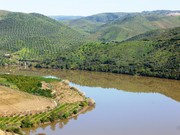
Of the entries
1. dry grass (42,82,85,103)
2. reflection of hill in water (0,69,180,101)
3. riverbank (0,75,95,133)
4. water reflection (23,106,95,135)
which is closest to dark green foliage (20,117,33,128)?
riverbank (0,75,95,133)

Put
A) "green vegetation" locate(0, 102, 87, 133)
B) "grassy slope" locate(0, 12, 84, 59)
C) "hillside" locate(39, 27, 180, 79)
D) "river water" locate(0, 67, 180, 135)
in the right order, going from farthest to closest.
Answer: "grassy slope" locate(0, 12, 84, 59), "hillside" locate(39, 27, 180, 79), "river water" locate(0, 67, 180, 135), "green vegetation" locate(0, 102, 87, 133)

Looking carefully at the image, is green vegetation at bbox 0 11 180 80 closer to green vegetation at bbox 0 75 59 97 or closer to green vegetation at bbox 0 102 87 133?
green vegetation at bbox 0 75 59 97

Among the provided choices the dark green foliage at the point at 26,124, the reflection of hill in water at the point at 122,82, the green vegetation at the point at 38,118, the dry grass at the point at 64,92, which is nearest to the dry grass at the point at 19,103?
the green vegetation at the point at 38,118

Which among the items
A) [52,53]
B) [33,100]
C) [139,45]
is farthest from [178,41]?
[33,100]

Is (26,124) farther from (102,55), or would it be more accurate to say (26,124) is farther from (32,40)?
(32,40)

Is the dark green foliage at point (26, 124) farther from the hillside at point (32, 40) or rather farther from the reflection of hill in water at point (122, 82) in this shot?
the hillside at point (32, 40)

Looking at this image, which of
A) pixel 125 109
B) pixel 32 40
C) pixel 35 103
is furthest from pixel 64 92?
pixel 32 40
